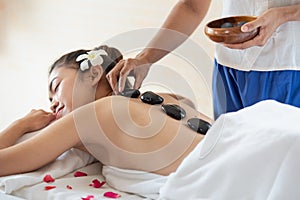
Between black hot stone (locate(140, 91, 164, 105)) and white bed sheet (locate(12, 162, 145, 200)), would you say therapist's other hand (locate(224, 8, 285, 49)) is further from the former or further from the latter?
white bed sheet (locate(12, 162, 145, 200))

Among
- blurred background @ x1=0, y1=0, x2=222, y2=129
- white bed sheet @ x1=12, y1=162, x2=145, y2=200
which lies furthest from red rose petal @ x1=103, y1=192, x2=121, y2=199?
blurred background @ x1=0, y1=0, x2=222, y2=129

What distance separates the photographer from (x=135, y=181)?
1.30 m

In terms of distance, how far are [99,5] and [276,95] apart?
1.40m

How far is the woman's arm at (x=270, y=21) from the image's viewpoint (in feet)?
4.63

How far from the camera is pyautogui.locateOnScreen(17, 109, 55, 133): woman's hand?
5.08 ft

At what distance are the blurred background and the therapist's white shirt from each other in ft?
2.70

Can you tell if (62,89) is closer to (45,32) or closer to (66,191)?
(66,191)

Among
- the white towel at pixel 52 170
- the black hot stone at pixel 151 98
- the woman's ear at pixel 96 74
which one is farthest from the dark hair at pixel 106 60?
the white towel at pixel 52 170

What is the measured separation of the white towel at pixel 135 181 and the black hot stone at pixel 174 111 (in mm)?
186

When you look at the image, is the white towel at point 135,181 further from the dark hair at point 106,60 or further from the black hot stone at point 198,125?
the dark hair at point 106,60

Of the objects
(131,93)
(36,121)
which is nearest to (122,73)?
(131,93)

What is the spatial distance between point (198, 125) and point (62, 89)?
424mm

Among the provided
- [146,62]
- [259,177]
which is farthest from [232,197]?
[146,62]

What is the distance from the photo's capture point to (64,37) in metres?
2.86
